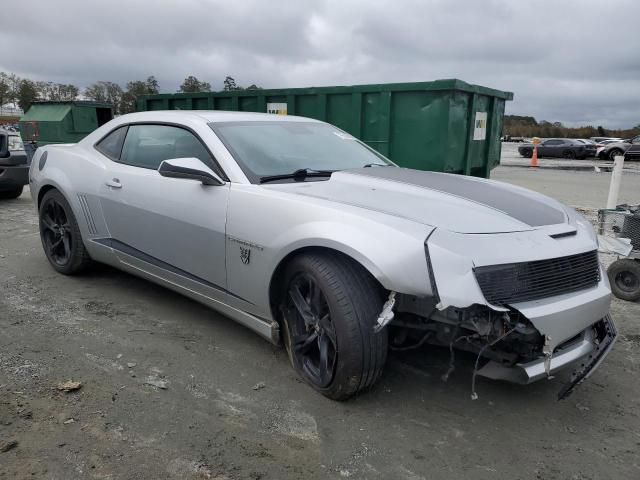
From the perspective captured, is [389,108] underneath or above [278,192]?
above

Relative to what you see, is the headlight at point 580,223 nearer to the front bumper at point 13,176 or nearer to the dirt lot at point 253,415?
the dirt lot at point 253,415

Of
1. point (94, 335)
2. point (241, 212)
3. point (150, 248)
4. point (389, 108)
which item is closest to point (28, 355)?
point (94, 335)

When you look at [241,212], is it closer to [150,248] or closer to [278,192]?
[278,192]

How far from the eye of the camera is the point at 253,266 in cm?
317

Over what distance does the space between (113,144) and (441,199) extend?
111 inches

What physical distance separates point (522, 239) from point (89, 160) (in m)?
3.48

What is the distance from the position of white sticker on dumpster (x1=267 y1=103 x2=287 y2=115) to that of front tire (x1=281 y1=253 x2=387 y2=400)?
19.5ft

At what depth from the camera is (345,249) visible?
2.70m

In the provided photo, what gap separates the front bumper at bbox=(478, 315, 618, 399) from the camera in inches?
101

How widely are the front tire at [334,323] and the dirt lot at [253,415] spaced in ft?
0.50

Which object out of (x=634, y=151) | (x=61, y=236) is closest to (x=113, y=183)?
A: (x=61, y=236)

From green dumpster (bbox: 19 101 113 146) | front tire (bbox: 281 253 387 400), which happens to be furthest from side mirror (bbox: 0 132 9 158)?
front tire (bbox: 281 253 387 400)

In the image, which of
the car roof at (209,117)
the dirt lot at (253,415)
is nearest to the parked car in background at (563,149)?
the dirt lot at (253,415)

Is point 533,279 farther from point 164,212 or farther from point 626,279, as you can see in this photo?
point 626,279
